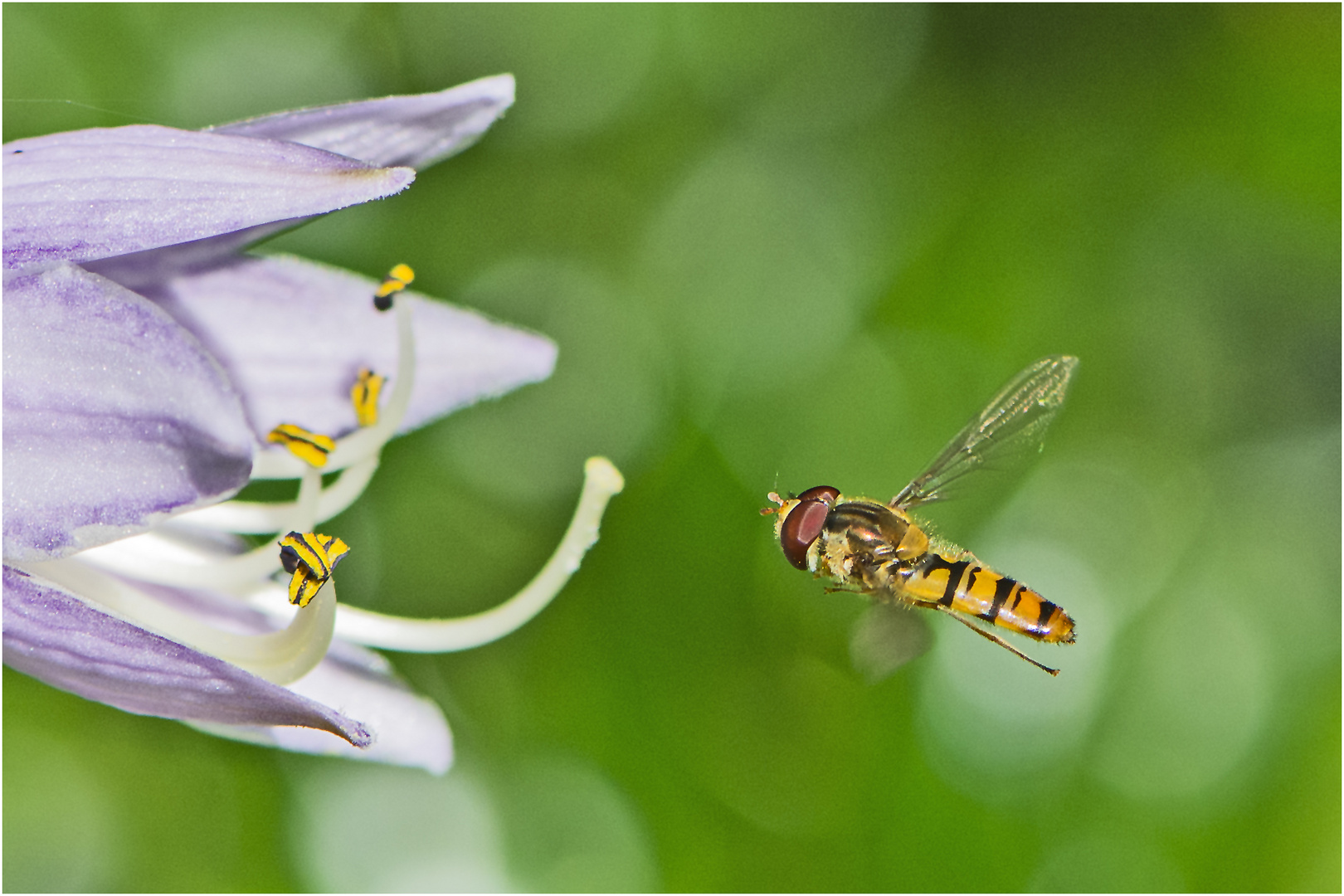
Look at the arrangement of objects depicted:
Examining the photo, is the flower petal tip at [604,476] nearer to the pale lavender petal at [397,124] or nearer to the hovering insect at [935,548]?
the hovering insect at [935,548]

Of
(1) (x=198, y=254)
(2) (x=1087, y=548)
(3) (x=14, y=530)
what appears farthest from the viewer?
(2) (x=1087, y=548)

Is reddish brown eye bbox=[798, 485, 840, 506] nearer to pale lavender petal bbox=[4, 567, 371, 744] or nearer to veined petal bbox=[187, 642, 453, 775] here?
veined petal bbox=[187, 642, 453, 775]

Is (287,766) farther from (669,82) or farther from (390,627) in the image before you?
(669,82)

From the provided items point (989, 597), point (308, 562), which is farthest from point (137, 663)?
point (989, 597)

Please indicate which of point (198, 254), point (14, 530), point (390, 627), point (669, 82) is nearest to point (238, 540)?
point (390, 627)

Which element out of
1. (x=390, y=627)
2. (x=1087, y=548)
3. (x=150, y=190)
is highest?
(x=1087, y=548)

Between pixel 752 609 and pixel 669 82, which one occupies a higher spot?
pixel 669 82

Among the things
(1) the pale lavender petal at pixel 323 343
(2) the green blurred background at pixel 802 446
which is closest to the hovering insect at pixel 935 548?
(1) the pale lavender petal at pixel 323 343
